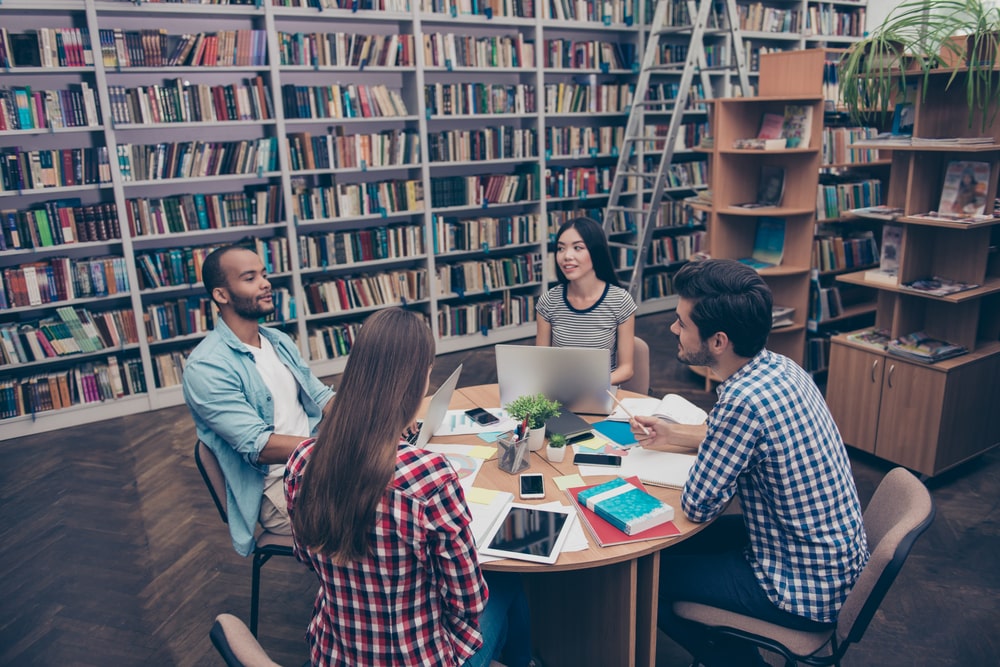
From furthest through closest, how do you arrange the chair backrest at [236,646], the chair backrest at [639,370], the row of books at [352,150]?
the row of books at [352,150]
the chair backrest at [639,370]
the chair backrest at [236,646]

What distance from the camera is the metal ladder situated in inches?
206

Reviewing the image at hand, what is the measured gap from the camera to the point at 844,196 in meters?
5.05

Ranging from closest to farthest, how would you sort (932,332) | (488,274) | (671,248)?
(932,332), (488,274), (671,248)

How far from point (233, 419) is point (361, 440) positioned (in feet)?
3.30

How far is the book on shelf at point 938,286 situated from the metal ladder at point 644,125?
1.99 meters

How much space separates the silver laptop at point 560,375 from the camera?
234 centimetres

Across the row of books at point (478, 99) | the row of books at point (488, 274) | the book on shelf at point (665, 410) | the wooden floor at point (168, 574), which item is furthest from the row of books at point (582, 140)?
the book on shelf at point (665, 410)

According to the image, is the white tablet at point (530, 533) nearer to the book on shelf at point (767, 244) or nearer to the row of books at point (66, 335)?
the book on shelf at point (767, 244)

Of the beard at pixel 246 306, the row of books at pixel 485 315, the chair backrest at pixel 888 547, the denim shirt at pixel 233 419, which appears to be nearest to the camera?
the chair backrest at pixel 888 547

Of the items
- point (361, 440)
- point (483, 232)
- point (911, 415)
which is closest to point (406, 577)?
point (361, 440)

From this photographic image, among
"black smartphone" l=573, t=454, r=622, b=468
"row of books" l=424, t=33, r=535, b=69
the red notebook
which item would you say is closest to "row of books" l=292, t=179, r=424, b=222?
"row of books" l=424, t=33, r=535, b=69

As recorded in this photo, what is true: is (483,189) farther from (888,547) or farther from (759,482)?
(888,547)

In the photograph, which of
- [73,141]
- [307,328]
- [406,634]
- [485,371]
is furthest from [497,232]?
[406,634]

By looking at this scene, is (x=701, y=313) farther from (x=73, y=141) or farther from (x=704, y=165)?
(x=704, y=165)
